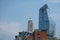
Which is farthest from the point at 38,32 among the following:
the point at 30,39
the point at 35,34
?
the point at 30,39

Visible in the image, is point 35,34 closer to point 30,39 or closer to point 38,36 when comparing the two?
point 38,36

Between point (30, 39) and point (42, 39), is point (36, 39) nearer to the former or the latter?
point (42, 39)

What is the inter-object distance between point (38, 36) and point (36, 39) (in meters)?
1.63

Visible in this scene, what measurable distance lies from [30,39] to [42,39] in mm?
18742

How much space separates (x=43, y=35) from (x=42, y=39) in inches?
71.6

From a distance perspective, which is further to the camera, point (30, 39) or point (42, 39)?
point (30, 39)

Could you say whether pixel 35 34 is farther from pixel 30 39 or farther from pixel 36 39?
pixel 30 39

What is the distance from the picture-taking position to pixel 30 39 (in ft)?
396

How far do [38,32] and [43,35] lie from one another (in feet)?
8.63

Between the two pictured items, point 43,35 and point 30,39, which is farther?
point 30,39

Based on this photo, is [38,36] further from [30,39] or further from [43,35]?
[30,39]

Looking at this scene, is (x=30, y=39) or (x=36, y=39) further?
(x=30, y=39)

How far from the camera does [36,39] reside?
10394cm

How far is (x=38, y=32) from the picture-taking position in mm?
102188
